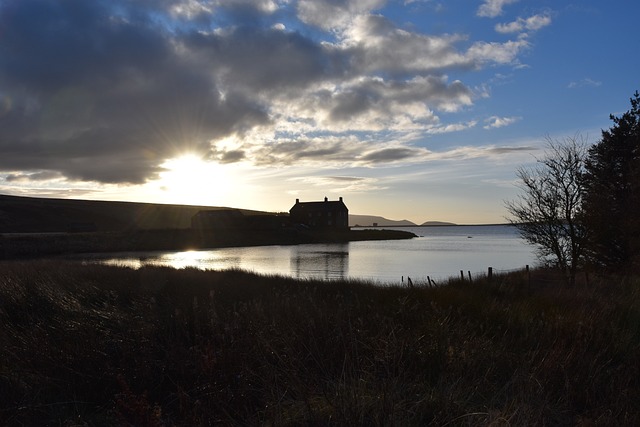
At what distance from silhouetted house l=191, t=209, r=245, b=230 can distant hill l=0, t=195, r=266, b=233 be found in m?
10.5

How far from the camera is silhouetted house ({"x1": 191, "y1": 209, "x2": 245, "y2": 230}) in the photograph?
101 metres

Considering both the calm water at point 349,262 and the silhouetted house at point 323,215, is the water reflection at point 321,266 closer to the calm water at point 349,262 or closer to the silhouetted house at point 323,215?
the calm water at point 349,262

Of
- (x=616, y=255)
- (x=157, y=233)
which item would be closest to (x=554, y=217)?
(x=616, y=255)

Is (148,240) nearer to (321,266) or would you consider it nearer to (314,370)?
(321,266)

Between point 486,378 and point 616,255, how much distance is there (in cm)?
2356

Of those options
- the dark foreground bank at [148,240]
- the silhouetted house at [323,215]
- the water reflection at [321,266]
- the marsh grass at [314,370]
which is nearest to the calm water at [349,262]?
the water reflection at [321,266]

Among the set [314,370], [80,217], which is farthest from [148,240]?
[314,370]

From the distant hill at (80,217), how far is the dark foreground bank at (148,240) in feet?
60.0

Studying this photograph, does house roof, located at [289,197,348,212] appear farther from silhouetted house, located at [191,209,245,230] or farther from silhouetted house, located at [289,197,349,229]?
silhouetted house, located at [191,209,245,230]

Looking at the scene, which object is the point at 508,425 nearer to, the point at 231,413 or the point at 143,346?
the point at 231,413

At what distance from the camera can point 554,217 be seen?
23.4 metres

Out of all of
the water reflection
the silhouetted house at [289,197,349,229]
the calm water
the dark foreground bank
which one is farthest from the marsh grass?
the silhouetted house at [289,197,349,229]

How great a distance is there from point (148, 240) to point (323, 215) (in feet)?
163

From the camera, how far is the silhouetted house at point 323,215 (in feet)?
378
